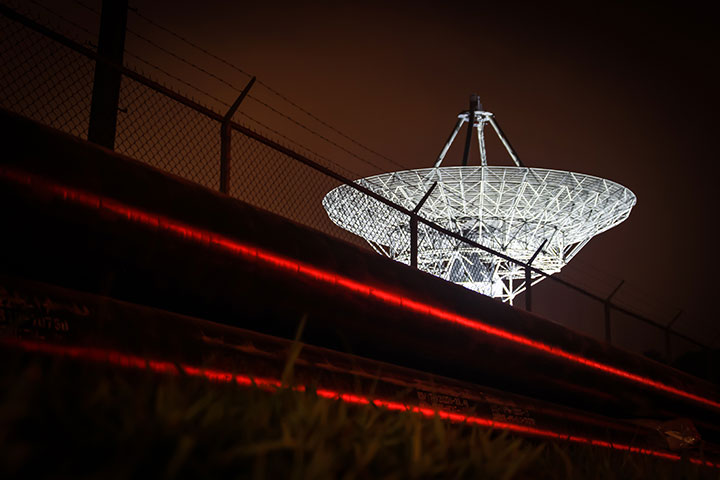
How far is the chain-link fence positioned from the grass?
328 centimetres

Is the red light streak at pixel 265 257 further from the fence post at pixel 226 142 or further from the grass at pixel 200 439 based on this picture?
the grass at pixel 200 439

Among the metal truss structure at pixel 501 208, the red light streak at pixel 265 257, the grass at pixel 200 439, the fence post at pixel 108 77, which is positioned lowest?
the grass at pixel 200 439

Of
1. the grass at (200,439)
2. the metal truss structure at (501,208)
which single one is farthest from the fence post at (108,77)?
the metal truss structure at (501,208)

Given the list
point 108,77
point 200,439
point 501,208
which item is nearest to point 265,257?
point 108,77

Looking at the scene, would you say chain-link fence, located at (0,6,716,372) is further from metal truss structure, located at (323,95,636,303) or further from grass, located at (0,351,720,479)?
metal truss structure, located at (323,95,636,303)

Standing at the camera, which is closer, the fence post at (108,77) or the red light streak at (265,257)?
the red light streak at (265,257)

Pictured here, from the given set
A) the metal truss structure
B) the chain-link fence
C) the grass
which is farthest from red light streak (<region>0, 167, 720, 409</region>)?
the metal truss structure

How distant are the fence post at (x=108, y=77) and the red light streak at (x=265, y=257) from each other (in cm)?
118

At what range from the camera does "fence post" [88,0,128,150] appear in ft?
14.2

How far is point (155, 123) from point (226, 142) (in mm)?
585

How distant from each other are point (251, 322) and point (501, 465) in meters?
2.75

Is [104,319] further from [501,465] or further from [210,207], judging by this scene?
[501,465]

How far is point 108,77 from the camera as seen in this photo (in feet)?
15.2

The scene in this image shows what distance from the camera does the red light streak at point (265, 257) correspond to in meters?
3.11
